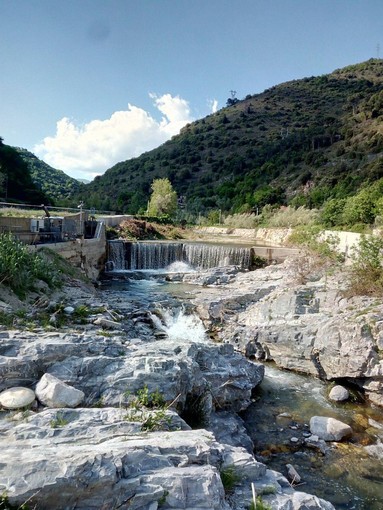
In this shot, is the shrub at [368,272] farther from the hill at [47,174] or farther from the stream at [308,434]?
the hill at [47,174]

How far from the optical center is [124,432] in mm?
3680

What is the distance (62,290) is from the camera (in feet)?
36.3

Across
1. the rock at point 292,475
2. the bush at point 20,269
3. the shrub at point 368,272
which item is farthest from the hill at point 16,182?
the rock at point 292,475

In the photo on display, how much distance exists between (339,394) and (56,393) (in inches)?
214

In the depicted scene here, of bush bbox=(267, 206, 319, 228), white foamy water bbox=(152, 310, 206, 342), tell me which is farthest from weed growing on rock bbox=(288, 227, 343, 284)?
bush bbox=(267, 206, 319, 228)

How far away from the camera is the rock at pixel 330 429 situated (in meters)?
5.90

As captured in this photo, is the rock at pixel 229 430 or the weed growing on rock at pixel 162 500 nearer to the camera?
the weed growing on rock at pixel 162 500

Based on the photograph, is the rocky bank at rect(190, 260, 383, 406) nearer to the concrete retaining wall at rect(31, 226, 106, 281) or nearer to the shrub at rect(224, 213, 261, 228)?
the concrete retaining wall at rect(31, 226, 106, 281)

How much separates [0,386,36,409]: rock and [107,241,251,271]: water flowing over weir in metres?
17.2

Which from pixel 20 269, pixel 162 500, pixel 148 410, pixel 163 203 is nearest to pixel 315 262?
pixel 20 269

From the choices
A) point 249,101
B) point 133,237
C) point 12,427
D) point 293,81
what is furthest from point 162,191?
point 293,81

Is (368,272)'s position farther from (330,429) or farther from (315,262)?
(330,429)

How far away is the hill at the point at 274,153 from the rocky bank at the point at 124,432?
106ft

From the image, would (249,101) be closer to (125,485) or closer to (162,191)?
(162,191)
